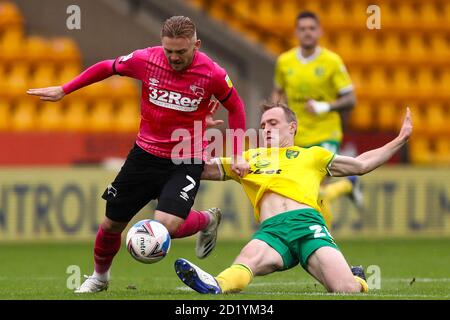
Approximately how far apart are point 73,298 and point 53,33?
34.2 ft

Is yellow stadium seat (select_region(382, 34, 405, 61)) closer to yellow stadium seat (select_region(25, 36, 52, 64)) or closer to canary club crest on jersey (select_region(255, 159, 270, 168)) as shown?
yellow stadium seat (select_region(25, 36, 52, 64))

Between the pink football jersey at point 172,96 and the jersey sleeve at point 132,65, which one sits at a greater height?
the jersey sleeve at point 132,65

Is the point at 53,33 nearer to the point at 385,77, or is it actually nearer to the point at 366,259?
the point at 385,77

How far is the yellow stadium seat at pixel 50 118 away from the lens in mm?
15375


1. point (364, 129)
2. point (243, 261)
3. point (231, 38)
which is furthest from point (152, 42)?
point (243, 261)

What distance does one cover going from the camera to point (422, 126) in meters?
17.2

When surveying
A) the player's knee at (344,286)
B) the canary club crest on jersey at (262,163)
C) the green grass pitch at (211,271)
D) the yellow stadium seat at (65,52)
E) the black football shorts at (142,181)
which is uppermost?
the yellow stadium seat at (65,52)

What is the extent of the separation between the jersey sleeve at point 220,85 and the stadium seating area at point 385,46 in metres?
9.02

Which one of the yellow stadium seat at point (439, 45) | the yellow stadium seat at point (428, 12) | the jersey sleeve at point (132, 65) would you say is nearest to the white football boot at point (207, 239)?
the jersey sleeve at point (132, 65)

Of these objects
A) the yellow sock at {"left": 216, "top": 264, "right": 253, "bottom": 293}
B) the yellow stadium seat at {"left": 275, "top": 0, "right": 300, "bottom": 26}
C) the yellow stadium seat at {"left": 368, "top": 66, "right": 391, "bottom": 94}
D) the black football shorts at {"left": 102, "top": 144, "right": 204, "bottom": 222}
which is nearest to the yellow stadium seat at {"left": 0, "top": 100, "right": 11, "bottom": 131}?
the yellow stadium seat at {"left": 275, "top": 0, "right": 300, "bottom": 26}

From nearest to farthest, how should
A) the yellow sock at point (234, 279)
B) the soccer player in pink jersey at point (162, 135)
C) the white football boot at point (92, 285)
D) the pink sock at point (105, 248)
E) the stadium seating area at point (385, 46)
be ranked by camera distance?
the yellow sock at point (234, 279) → the soccer player in pink jersey at point (162, 135) → the white football boot at point (92, 285) → the pink sock at point (105, 248) → the stadium seating area at point (385, 46)

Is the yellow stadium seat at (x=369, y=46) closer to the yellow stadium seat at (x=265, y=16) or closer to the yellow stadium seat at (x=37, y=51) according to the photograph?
the yellow stadium seat at (x=265, y=16)

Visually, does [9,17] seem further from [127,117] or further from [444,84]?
[444,84]

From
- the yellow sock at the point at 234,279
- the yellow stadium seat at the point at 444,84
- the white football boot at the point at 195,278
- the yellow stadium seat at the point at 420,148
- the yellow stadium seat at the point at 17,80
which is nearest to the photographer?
the white football boot at the point at 195,278
